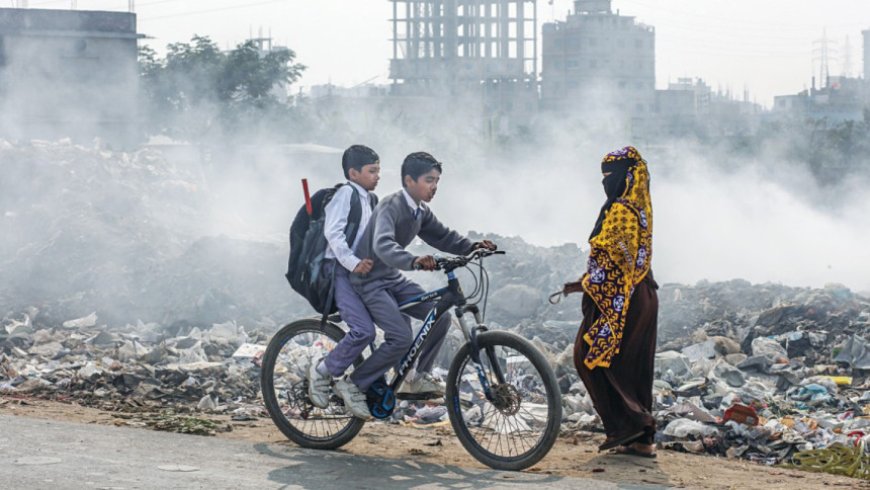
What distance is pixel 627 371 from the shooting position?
22.4 feet

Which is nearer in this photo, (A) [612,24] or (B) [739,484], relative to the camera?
(B) [739,484]

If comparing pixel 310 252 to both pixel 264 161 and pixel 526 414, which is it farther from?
pixel 264 161

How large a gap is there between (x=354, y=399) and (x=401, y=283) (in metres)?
0.67

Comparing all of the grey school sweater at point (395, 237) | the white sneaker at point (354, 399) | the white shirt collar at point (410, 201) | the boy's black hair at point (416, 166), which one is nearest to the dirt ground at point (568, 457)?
the white sneaker at point (354, 399)

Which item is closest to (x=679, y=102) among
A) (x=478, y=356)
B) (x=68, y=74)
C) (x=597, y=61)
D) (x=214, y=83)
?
(x=597, y=61)

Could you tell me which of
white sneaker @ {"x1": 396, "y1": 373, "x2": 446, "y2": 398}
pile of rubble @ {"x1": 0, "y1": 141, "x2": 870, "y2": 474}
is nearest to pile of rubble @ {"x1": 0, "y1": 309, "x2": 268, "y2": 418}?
pile of rubble @ {"x1": 0, "y1": 141, "x2": 870, "y2": 474}

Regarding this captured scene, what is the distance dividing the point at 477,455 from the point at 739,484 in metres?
1.30

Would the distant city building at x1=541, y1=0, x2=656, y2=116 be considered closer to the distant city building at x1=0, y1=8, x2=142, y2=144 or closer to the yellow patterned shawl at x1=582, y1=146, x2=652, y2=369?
the distant city building at x1=0, y1=8, x2=142, y2=144

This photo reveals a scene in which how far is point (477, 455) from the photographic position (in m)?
6.58

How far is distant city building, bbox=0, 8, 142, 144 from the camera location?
40531 millimetres

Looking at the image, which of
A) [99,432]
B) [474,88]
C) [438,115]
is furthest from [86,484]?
[474,88]

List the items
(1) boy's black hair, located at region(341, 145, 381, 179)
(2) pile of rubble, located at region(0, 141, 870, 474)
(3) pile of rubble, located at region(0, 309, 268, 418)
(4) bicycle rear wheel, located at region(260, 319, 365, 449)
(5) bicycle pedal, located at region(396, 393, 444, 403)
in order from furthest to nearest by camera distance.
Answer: (3) pile of rubble, located at region(0, 309, 268, 418)
(2) pile of rubble, located at region(0, 141, 870, 474)
(4) bicycle rear wheel, located at region(260, 319, 365, 449)
(1) boy's black hair, located at region(341, 145, 381, 179)
(5) bicycle pedal, located at region(396, 393, 444, 403)

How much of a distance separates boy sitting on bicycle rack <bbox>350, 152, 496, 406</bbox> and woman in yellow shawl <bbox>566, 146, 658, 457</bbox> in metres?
0.62

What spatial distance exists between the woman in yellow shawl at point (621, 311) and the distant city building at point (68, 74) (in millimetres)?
35283
